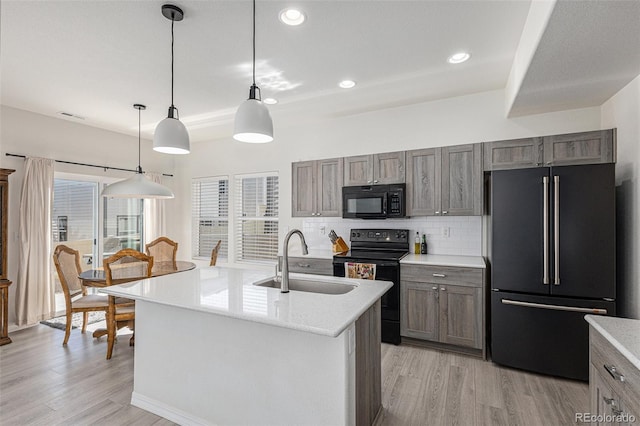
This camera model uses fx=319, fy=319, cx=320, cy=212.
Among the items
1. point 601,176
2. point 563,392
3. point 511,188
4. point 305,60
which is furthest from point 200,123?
point 563,392

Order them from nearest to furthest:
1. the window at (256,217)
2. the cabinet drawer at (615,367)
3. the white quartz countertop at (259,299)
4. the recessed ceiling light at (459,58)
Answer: the cabinet drawer at (615,367) → the white quartz countertop at (259,299) → the recessed ceiling light at (459,58) → the window at (256,217)

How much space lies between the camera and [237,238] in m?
5.49

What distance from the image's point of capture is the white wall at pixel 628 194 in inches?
98.8

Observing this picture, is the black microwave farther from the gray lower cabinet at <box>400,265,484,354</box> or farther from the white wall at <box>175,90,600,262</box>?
the gray lower cabinet at <box>400,265,484,354</box>

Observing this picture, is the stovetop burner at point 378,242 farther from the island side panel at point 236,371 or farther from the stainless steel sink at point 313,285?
the island side panel at point 236,371

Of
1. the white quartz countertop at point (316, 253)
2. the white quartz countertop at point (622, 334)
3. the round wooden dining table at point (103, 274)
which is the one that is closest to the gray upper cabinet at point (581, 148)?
the white quartz countertop at point (622, 334)

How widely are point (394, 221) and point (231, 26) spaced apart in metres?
2.81

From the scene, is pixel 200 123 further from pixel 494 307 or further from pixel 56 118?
pixel 494 307

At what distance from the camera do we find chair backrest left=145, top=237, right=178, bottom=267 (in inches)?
183

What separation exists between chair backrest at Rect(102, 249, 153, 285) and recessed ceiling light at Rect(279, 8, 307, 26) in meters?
2.63

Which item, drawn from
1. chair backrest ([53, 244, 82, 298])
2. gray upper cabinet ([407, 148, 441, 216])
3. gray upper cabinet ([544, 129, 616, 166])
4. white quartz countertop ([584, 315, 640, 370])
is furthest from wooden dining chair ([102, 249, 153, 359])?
gray upper cabinet ([544, 129, 616, 166])

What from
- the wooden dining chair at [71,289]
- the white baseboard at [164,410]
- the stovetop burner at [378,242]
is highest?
the stovetop burner at [378,242]

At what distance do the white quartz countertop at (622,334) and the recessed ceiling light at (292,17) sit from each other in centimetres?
253

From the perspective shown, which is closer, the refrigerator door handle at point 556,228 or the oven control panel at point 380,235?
the refrigerator door handle at point 556,228
